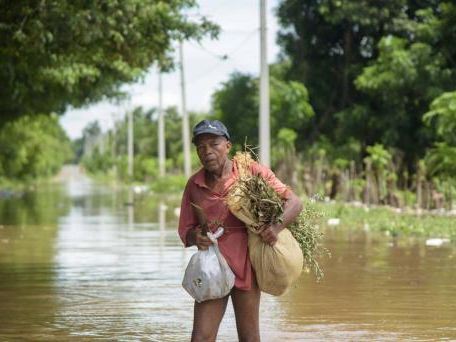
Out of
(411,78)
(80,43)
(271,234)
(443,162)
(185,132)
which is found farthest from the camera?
(185,132)

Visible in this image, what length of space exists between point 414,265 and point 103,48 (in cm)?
684

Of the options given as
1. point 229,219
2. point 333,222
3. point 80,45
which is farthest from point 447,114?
point 229,219

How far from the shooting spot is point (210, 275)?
6.58 m

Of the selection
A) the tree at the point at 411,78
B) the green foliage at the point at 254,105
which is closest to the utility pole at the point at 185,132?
the green foliage at the point at 254,105

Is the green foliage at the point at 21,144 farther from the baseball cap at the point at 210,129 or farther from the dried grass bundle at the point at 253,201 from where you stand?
the dried grass bundle at the point at 253,201

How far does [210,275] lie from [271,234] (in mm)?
440

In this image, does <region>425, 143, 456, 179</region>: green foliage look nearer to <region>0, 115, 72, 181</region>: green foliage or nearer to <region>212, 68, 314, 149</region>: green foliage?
<region>212, 68, 314, 149</region>: green foliage

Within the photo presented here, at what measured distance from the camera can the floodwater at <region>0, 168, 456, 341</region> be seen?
986 centimetres

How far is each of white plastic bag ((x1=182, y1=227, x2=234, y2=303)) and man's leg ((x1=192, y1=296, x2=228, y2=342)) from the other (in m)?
0.06

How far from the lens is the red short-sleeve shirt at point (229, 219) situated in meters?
6.71

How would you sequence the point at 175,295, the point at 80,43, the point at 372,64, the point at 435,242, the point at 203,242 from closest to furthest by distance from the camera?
the point at 203,242 < the point at 175,295 < the point at 80,43 < the point at 435,242 < the point at 372,64

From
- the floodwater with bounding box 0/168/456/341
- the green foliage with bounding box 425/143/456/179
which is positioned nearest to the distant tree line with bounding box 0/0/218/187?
the floodwater with bounding box 0/168/456/341

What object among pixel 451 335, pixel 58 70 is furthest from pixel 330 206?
pixel 451 335

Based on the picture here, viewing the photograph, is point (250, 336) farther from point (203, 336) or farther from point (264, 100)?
point (264, 100)
